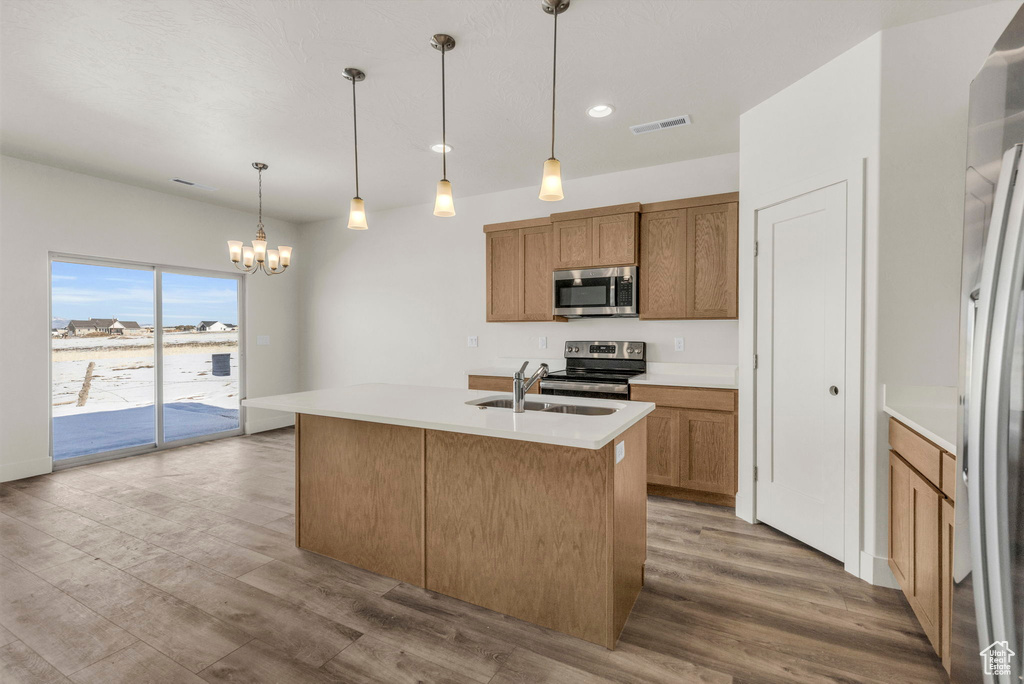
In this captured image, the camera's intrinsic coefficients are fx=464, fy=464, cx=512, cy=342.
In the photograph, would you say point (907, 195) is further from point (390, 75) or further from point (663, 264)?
point (390, 75)

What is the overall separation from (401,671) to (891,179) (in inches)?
120

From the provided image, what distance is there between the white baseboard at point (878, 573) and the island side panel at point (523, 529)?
1.47 metres

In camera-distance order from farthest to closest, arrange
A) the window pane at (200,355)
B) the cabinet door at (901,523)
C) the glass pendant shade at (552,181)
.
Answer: the window pane at (200,355) < the glass pendant shade at (552,181) < the cabinet door at (901,523)

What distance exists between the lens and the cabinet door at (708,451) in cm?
323

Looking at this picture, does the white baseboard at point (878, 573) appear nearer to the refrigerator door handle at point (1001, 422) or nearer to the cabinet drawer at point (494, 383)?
the refrigerator door handle at point (1001, 422)

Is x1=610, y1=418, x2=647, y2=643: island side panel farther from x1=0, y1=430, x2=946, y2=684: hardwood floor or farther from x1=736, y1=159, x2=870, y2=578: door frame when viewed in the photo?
x1=736, y1=159, x2=870, y2=578: door frame

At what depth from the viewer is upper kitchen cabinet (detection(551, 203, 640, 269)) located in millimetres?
3779

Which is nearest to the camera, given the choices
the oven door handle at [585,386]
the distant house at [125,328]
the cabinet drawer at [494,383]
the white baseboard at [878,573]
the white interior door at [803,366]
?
the white baseboard at [878,573]

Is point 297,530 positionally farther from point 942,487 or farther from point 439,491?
point 942,487

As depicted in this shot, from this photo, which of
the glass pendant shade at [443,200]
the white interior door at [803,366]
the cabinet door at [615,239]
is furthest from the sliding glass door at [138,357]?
the white interior door at [803,366]

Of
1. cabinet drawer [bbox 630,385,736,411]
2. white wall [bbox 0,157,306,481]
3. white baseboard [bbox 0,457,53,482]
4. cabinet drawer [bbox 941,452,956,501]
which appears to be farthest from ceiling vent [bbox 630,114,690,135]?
white baseboard [bbox 0,457,53,482]

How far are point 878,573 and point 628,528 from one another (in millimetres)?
1333

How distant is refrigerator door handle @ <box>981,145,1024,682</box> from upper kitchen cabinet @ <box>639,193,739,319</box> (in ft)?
9.33

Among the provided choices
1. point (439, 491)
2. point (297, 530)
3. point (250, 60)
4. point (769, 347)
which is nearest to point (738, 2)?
point (769, 347)
